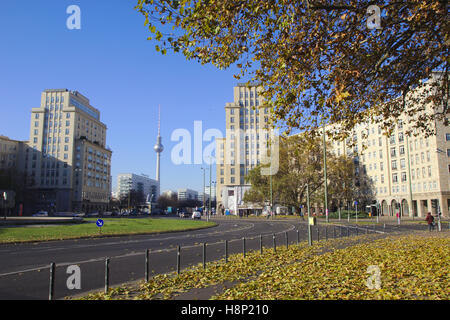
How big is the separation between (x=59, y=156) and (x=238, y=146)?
54390 mm

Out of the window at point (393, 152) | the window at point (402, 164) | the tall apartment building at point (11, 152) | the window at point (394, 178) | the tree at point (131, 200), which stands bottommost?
the tree at point (131, 200)

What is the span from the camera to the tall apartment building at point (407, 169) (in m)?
60.3

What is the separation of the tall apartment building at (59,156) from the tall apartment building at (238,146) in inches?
1640

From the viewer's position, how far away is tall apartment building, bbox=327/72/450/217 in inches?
2375

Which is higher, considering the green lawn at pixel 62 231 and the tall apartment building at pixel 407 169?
the tall apartment building at pixel 407 169

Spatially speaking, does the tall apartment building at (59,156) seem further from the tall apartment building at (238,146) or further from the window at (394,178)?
the window at (394,178)

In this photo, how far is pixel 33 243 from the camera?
1944 centimetres

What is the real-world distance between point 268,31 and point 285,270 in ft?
21.8

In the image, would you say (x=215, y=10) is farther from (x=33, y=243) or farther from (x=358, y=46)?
(x=33, y=243)

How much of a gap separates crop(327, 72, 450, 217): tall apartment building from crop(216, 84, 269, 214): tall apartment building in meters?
32.2

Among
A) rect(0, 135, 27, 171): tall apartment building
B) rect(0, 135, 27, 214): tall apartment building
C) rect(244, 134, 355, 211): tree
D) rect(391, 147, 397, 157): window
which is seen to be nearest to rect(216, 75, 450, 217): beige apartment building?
rect(391, 147, 397, 157): window

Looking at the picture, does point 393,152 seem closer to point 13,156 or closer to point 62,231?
point 62,231

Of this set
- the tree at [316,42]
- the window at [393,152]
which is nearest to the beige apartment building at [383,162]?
the window at [393,152]
